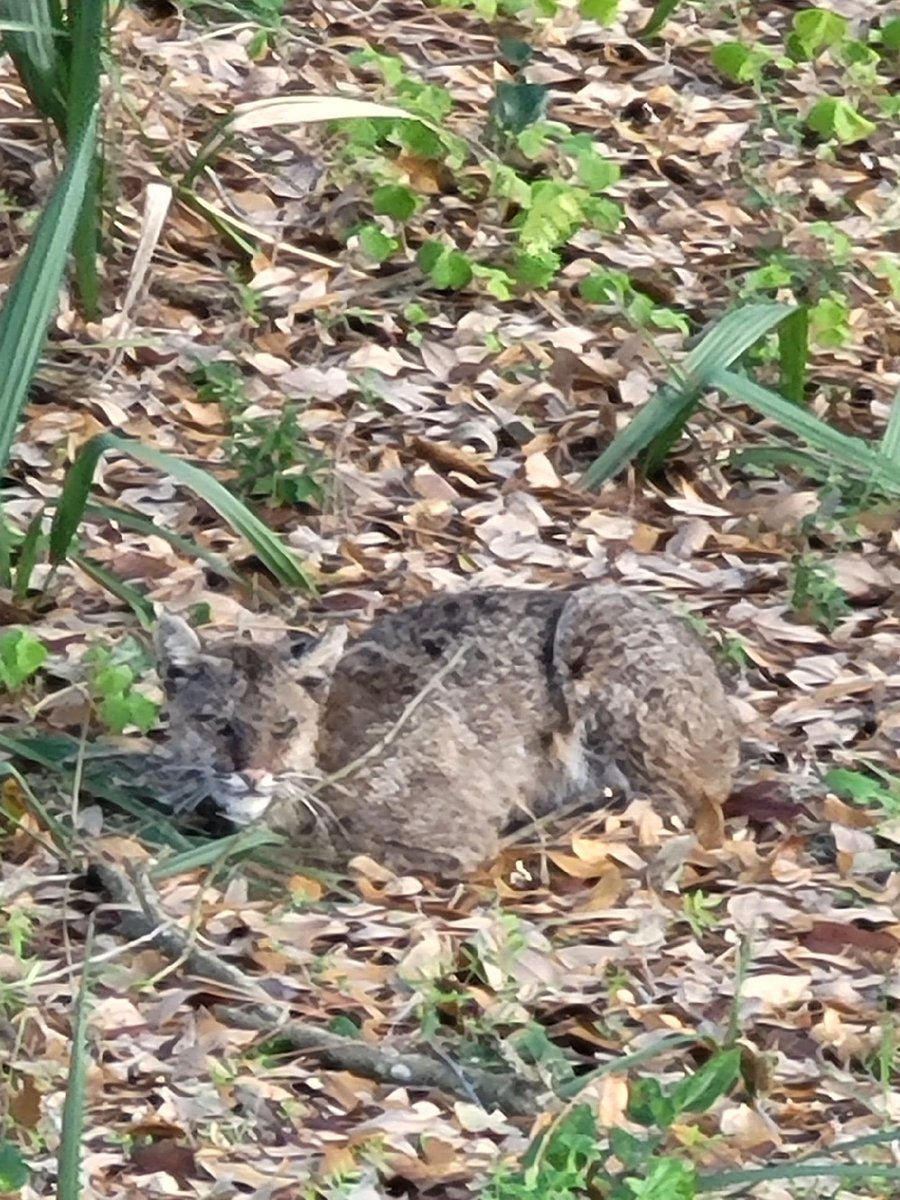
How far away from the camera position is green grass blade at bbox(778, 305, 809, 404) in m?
6.94

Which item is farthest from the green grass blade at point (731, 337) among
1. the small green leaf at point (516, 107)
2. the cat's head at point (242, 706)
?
the cat's head at point (242, 706)

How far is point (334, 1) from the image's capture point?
29.6 ft

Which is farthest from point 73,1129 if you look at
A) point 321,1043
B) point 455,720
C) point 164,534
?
point 164,534

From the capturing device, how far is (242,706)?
5.35m

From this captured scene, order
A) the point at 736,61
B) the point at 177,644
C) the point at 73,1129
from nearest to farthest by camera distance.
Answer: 1. the point at 73,1129
2. the point at 177,644
3. the point at 736,61

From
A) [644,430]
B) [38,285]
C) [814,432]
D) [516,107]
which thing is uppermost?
[38,285]

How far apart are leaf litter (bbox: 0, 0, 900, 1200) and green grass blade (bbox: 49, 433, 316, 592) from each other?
286 millimetres

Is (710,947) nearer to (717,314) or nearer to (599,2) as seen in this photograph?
(717,314)

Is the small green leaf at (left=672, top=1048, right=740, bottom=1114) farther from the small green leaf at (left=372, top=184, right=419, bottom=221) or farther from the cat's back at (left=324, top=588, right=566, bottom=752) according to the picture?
the small green leaf at (left=372, top=184, right=419, bottom=221)

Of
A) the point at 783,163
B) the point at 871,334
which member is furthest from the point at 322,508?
the point at 783,163

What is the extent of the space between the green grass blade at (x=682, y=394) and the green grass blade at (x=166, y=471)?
4.24 ft

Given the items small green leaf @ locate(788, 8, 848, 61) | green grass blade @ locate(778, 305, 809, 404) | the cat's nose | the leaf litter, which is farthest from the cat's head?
small green leaf @ locate(788, 8, 848, 61)

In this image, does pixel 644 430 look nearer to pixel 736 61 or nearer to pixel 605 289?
pixel 605 289

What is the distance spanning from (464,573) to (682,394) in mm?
813
